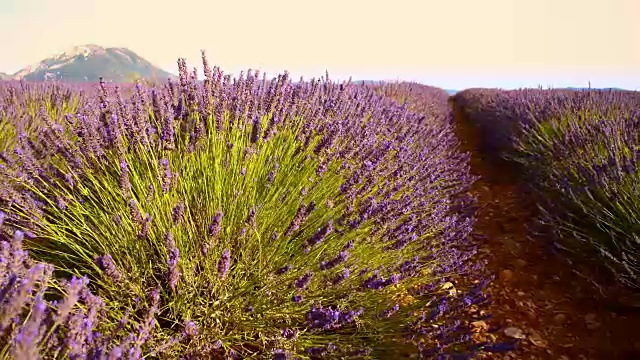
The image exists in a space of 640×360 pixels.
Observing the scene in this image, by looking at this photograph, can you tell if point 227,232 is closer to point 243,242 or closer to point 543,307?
point 243,242

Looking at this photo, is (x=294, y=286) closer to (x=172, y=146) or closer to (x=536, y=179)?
(x=172, y=146)

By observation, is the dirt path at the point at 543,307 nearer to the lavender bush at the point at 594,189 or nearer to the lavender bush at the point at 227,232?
the lavender bush at the point at 594,189

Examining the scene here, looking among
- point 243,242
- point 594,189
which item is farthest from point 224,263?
point 594,189

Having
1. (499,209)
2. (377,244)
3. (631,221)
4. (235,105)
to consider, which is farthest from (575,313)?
(235,105)

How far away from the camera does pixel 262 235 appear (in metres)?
1.66

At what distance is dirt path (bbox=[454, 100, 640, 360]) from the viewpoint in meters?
2.06

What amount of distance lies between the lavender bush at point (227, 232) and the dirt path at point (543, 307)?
1.69 ft

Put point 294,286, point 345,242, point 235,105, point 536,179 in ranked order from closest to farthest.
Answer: point 294,286 → point 345,242 → point 235,105 → point 536,179

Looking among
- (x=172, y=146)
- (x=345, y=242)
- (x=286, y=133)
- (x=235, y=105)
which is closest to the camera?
(x=172, y=146)

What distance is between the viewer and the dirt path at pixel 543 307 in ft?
6.77

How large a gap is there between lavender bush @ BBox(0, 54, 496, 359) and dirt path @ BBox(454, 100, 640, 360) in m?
0.51

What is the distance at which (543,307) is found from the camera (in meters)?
2.46

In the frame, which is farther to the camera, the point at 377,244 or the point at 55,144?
the point at 377,244

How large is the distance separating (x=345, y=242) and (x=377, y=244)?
147 millimetres
